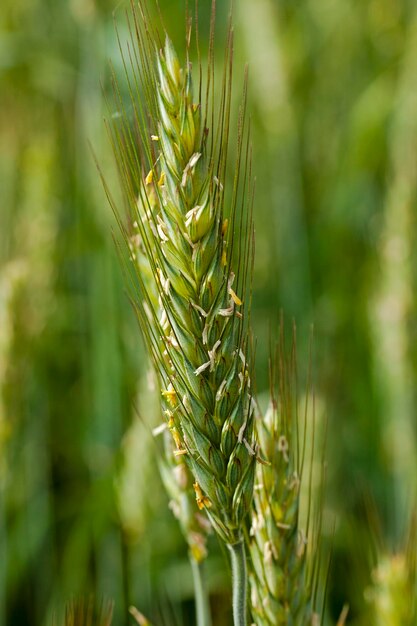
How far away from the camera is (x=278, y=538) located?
1.14 meters

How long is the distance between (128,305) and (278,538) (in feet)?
5.35

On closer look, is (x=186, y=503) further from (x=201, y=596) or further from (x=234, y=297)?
(x=234, y=297)

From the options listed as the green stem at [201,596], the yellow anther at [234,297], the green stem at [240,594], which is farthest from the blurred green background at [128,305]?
the yellow anther at [234,297]

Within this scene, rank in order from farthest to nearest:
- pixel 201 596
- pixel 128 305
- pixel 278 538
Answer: pixel 128 305, pixel 201 596, pixel 278 538

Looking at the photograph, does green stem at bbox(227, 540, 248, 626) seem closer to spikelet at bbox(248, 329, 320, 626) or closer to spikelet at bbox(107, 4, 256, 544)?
spikelet at bbox(107, 4, 256, 544)

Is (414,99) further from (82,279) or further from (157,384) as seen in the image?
(157,384)

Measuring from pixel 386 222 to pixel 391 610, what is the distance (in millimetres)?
1400

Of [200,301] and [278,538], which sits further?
[278,538]

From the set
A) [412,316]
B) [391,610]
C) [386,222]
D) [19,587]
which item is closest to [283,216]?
[386,222]

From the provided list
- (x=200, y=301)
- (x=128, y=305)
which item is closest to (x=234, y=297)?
(x=200, y=301)

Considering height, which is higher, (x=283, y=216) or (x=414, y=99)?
(x=414, y=99)

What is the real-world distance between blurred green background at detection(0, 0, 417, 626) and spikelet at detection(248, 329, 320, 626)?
1.45 feet

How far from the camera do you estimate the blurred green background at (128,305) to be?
7.13 feet

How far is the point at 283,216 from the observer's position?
3.14 metres
